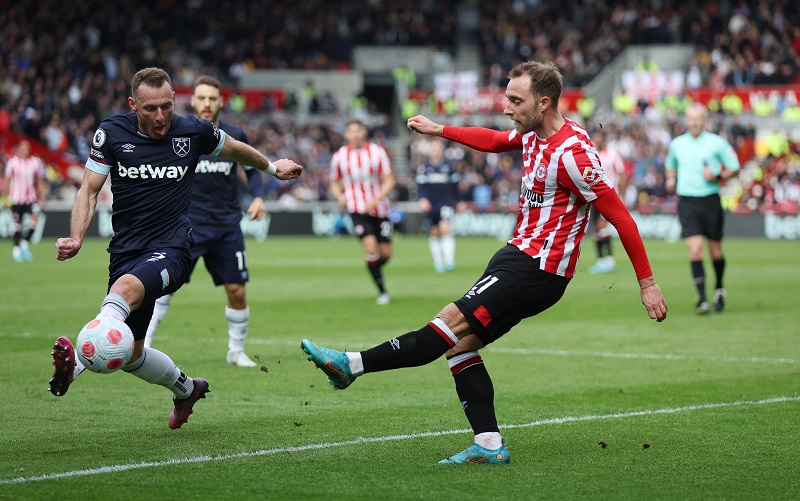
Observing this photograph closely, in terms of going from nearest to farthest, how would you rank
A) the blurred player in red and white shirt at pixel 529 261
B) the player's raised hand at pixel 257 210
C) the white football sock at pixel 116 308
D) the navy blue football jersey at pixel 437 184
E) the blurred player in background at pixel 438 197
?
1. the blurred player in red and white shirt at pixel 529 261
2. the white football sock at pixel 116 308
3. the player's raised hand at pixel 257 210
4. the blurred player in background at pixel 438 197
5. the navy blue football jersey at pixel 437 184

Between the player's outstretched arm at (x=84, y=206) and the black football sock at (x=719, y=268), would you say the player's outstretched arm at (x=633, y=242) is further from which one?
the black football sock at (x=719, y=268)

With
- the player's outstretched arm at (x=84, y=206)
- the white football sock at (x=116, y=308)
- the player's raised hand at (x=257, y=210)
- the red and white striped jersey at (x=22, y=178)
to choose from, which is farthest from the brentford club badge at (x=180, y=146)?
the red and white striped jersey at (x=22, y=178)

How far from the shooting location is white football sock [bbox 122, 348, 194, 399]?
7.00 meters

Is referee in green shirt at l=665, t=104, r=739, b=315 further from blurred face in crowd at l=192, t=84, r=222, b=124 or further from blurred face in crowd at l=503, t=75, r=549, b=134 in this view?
Answer: blurred face in crowd at l=503, t=75, r=549, b=134

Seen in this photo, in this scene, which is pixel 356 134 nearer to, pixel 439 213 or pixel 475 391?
pixel 439 213

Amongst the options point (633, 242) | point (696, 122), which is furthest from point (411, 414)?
A: point (696, 122)

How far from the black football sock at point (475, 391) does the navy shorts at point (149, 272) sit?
1777 millimetres

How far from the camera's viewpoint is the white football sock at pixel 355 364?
5.97 metres

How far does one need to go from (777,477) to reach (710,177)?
8926 mm

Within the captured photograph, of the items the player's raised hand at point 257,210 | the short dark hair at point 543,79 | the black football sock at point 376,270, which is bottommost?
the black football sock at point 376,270

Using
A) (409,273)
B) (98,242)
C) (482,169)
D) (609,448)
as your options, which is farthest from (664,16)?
(609,448)

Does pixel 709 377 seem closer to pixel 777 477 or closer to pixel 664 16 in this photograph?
pixel 777 477

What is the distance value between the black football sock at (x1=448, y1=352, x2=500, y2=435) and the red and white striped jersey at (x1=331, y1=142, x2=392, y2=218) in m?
10.0

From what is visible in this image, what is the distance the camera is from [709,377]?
960cm
